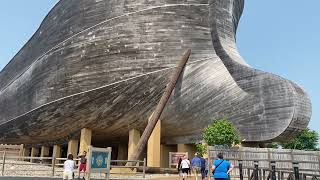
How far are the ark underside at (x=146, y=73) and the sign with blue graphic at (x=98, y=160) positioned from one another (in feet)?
62.3

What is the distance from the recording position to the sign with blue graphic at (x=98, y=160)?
11.3m

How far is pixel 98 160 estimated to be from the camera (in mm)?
11742

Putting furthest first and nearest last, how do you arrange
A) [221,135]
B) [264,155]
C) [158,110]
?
[158,110]
[221,135]
[264,155]

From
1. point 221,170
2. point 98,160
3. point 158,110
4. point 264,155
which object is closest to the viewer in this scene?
point 221,170

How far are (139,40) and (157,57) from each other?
2.15 metres

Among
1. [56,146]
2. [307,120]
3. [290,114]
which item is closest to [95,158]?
[290,114]

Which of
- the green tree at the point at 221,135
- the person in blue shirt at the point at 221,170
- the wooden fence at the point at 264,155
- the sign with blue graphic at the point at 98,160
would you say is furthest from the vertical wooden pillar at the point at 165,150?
the person in blue shirt at the point at 221,170

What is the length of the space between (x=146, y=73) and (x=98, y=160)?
2048 centimetres

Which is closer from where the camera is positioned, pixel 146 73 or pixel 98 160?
pixel 98 160

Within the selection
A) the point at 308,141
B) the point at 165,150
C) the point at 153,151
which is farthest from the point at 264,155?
the point at 308,141

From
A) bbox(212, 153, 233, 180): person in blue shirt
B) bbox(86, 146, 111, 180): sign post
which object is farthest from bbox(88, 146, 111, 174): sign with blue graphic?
bbox(212, 153, 233, 180): person in blue shirt

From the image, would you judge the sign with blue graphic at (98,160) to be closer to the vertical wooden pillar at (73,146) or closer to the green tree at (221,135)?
the green tree at (221,135)

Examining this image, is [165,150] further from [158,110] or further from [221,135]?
[221,135]

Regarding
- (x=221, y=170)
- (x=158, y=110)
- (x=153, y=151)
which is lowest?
(x=221, y=170)
